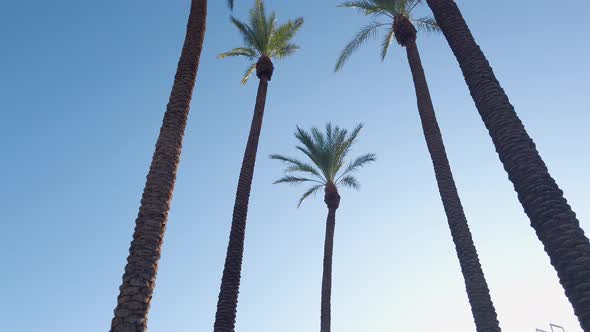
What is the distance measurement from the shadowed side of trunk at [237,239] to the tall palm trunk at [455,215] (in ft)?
21.0

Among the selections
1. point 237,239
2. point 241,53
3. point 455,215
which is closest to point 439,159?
point 455,215

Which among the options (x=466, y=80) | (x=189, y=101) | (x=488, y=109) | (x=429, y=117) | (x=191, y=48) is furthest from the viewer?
(x=429, y=117)

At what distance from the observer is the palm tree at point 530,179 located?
559cm

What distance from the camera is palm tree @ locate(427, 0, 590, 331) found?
18.3ft

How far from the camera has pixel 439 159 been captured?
1515cm

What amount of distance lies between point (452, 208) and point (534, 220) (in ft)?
25.6

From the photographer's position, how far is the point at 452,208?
546 inches

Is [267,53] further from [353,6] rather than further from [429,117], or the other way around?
[429,117]

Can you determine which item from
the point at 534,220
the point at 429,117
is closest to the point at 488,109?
the point at 534,220

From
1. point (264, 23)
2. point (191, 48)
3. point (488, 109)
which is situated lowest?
point (488, 109)

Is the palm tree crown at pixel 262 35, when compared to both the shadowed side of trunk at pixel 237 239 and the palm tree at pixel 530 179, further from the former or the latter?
the palm tree at pixel 530 179

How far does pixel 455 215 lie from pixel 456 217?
0.07 metres

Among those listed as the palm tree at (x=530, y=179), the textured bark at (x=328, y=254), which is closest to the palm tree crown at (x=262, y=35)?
the textured bark at (x=328, y=254)

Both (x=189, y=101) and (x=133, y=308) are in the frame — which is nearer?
(x=133, y=308)
